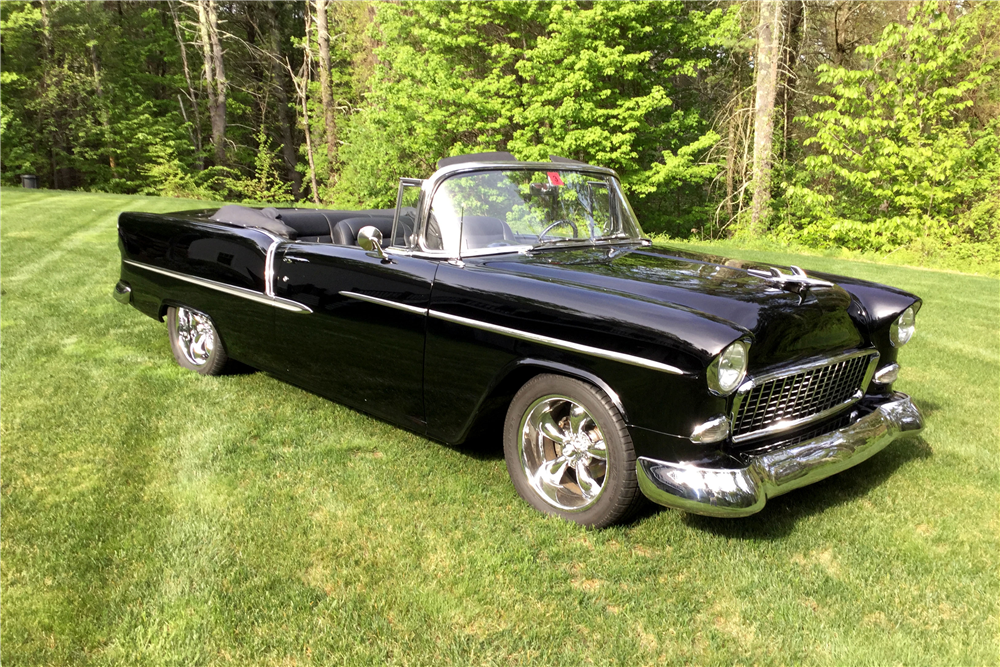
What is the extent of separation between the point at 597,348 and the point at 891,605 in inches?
59.4

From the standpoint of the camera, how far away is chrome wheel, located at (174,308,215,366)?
5273 mm

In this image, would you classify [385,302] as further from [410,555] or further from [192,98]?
[192,98]

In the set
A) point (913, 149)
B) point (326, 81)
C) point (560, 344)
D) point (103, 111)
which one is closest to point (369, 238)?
point (560, 344)

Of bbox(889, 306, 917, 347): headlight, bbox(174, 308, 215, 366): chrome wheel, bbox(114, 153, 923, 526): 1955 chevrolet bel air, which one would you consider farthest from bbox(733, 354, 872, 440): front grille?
bbox(174, 308, 215, 366): chrome wheel

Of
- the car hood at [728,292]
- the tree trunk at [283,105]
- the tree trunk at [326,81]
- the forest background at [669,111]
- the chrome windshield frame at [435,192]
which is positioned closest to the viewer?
the car hood at [728,292]

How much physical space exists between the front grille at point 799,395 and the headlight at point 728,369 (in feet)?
0.51

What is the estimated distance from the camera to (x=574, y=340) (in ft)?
9.79

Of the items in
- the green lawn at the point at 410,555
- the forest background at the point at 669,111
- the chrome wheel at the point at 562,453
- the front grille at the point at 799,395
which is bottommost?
the green lawn at the point at 410,555

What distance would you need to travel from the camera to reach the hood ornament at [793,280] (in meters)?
3.28

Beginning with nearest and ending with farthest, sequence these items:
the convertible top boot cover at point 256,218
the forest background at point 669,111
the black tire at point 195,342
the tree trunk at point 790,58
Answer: the convertible top boot cover at point 256,218 < the black tire at point 195,342 < the forest background at point 669,111 < the tree trunk at point 790,58

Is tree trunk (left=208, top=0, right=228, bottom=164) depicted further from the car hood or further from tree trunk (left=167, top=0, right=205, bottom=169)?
the car hood

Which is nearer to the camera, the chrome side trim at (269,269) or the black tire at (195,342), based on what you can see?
the chrome side trim at (269,269)

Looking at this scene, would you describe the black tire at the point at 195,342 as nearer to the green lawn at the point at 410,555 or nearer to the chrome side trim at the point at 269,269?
the green lawn at the point at 410,555

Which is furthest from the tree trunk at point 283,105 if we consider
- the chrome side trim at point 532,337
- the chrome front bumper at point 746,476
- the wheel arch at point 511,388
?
the chrome front bumper at point 746,476
